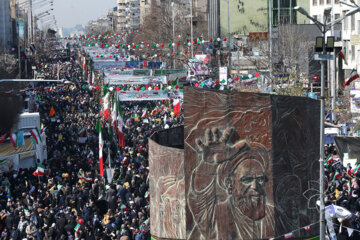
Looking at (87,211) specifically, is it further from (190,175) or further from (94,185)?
(190,175)

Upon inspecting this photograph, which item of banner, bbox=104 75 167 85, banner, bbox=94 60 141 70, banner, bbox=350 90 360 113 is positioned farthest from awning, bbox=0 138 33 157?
banner, bbox=94 60 141 70

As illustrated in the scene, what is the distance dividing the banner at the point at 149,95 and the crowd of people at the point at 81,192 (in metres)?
1.27

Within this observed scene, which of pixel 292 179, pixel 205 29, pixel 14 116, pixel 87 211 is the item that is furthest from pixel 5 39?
pixel 292 179

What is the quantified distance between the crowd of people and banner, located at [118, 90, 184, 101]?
1.27m

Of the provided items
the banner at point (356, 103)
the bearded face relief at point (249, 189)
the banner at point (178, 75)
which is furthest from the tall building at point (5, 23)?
the bearded face relief at point (249, 189)

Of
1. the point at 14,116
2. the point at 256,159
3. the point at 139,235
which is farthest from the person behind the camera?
the point at 14,116

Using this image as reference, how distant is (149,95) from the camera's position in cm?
4244

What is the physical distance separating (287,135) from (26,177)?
16105mm

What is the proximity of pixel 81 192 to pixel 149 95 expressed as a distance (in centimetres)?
1911

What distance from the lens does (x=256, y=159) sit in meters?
13.8

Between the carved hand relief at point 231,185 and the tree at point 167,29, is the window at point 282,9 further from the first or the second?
the carved hand relief at point 231,185

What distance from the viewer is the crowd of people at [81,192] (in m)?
19.5

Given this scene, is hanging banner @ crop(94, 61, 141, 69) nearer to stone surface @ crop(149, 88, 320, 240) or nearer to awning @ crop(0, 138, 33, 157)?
awning @ crop(0, 138, 33, 157)

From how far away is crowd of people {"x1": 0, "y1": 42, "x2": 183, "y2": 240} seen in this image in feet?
64.1
